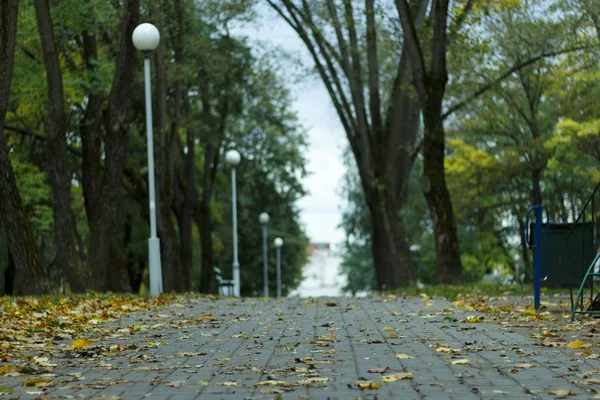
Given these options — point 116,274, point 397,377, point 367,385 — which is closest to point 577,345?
point 397,377

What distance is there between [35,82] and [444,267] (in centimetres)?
1196

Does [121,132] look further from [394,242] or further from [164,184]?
[394,242]

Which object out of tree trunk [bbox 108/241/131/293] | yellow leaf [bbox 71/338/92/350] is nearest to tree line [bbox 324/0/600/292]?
tree trunk [bbox 108/241/131/293]

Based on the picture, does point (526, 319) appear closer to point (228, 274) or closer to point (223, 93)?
point (223, 93)

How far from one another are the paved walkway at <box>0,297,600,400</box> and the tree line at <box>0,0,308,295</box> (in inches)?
340

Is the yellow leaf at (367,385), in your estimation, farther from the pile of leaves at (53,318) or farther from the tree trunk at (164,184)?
the tree trunk at (164,184)

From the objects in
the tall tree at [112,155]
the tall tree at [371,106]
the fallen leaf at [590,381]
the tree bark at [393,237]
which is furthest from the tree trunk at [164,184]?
the fallen leaf at [590,381]

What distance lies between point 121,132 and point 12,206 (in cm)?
362

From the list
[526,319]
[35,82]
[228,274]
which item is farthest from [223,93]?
[526,319]

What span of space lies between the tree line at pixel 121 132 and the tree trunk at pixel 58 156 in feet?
0.08

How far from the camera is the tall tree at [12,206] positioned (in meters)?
17.1

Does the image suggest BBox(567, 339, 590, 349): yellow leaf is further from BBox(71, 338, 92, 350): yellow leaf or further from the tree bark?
the tree bark

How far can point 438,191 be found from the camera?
21.5m

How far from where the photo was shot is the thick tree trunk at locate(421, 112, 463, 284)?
21.3 metres
